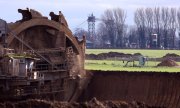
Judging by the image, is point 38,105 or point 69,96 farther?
point 69,96

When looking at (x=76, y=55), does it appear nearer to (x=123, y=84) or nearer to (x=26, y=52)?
(x=123, y=84)

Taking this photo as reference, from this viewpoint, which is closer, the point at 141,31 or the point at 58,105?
the point at 58,105

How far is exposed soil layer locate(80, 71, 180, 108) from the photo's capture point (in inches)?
1101

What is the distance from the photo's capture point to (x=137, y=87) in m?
29.5

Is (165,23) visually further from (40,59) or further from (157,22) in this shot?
(40,59)

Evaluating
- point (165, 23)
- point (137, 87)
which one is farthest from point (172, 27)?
point (137, 87)

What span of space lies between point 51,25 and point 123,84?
4.84 m

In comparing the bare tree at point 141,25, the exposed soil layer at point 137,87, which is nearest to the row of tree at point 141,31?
the bare tree at point 141,25

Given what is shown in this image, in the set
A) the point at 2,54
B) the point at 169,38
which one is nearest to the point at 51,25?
the point at 2,54

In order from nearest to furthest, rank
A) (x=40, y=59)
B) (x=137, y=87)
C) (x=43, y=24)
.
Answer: (x=40, y=59) < (x=43, y=24) < (x=137, y=87)

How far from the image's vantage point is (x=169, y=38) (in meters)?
130

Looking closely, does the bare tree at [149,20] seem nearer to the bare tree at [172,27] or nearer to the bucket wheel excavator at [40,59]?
the bare tree at [172,27]

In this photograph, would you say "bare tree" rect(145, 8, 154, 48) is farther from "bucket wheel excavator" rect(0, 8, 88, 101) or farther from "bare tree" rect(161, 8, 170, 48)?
"bucket wheel excavator" rect(0, 8, 88, 101)

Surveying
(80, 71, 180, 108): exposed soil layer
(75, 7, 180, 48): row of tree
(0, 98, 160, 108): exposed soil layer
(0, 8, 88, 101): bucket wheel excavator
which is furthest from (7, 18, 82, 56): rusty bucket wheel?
(75, 7, 180, 48): row of tree
